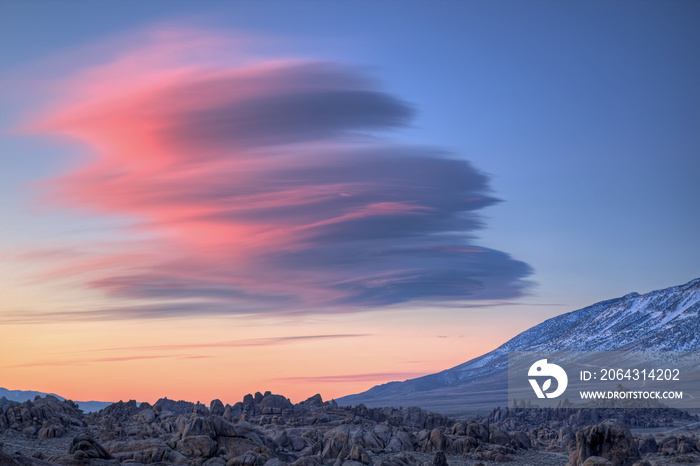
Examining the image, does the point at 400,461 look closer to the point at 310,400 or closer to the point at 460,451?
the point at 460,451

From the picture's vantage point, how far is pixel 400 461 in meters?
60.0

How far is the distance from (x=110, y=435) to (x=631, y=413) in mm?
121157

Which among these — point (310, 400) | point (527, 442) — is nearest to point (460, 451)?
point (527, 442)

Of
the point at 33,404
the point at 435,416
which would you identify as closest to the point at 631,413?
the point at 435,416

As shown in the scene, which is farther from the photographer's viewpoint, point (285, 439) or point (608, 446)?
point (285, 439)

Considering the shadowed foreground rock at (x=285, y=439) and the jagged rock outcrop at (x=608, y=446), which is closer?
the jagged rock outcrop at (x=608, y=446)

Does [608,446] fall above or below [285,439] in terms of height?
above

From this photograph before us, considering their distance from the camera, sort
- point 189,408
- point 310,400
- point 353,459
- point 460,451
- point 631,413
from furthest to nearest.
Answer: point 631,413, point 189,408, point 310,400, point 460,451, point 353,459

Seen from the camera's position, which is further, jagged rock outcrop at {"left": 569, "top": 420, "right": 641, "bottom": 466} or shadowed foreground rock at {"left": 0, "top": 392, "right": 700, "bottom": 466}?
shadowed foreground rock at {"left": 0, "top": 392, "right": 700, "bottom": 466}

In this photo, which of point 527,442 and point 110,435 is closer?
point 110,435

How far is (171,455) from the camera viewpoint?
57.8 meters

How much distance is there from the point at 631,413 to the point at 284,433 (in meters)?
113

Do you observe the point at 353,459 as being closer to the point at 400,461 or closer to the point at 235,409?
the point at 400,461

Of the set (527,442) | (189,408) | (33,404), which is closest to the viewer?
(527,442)
